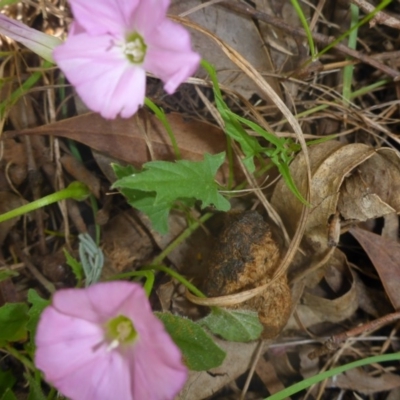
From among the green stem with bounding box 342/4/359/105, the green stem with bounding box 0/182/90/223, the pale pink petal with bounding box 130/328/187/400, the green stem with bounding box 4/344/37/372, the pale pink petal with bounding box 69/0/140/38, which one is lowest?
the green stem with bounding box 4/344/37/372

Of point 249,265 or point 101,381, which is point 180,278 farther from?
point 101,381

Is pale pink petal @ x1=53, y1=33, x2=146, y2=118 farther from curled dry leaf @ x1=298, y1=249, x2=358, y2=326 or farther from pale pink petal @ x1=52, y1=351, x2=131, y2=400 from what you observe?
curled dry leaf @ x1=298, y1=249, x2=358, y2=326

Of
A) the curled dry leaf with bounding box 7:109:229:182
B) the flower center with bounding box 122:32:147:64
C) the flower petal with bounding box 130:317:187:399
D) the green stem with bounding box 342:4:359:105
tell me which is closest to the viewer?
the flower petal with bounding box 130:317:187:399

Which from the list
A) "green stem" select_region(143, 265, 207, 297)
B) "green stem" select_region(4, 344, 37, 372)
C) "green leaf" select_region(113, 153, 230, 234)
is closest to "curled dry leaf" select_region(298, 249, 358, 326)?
"green stem" select_region(143, 265, 207, 297)

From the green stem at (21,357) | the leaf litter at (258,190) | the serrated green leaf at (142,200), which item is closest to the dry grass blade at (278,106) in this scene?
the leaf litter at (258,190)

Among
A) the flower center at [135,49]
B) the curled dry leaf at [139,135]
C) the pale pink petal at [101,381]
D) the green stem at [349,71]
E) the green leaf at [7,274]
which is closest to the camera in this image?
the pale pink petal at [101,381]

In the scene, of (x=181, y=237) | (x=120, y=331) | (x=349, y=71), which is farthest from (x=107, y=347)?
(x=349, y=71)

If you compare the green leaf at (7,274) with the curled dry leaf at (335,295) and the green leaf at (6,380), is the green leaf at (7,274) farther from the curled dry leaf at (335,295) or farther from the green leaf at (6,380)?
the curled dry leaf at (335,295)

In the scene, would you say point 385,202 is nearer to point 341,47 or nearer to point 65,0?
point 341,47
